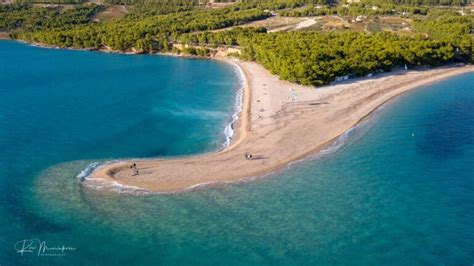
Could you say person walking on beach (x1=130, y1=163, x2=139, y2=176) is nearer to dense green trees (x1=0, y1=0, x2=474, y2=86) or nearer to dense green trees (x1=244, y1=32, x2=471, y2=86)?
dense green trees (x1=244, y1=32, x2=471, y2=86)

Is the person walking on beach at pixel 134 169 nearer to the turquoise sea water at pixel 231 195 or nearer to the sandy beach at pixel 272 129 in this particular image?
the sandy beach at pixel 272 129

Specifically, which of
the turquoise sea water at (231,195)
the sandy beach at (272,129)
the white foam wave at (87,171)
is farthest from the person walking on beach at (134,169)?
the white foam wave at (87,171)

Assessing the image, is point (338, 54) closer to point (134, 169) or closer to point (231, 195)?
point (231, 195)

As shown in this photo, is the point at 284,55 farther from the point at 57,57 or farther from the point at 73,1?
the point at 73,1

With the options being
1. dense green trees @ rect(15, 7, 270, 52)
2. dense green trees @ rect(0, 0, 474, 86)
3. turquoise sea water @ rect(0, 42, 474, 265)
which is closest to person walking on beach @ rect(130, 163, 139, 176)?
turquoise sea water @ rect(0, 42, 474, 265)

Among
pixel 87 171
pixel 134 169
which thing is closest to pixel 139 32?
pixel 87 171

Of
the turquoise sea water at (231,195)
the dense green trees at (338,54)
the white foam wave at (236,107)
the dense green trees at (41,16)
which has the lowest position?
the turquoise sea water at (231,195)
